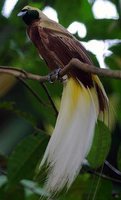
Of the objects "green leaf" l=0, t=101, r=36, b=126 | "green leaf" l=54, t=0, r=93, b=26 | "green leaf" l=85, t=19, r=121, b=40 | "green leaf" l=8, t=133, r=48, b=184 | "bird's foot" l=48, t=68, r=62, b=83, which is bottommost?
"green leaf" l=8, t=133, r=48, b=184

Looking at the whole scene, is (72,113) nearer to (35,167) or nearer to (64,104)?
(64,104)

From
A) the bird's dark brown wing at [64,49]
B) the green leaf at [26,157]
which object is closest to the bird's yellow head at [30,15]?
the bird's dark brown wing at [64,49]

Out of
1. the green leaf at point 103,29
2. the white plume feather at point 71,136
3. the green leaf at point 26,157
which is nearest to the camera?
the white plume feather at point 71,136

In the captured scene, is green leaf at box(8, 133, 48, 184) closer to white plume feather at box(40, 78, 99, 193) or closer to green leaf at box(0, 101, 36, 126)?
green leaf at box(0, 101, 36, 126)

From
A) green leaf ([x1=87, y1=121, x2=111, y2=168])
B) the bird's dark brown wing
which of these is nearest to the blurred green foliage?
green leaf ([x1=87, y1=121, x2=111, y2=168])

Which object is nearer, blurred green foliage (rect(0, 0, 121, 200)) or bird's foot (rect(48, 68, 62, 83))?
bird's foot (rect(48, 68, 62, 83))

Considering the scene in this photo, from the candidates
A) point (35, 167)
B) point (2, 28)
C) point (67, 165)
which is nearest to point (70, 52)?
point (67, 165)

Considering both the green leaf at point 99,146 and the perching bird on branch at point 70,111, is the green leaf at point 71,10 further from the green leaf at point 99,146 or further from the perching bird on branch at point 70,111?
the green leaf at point 99,146
